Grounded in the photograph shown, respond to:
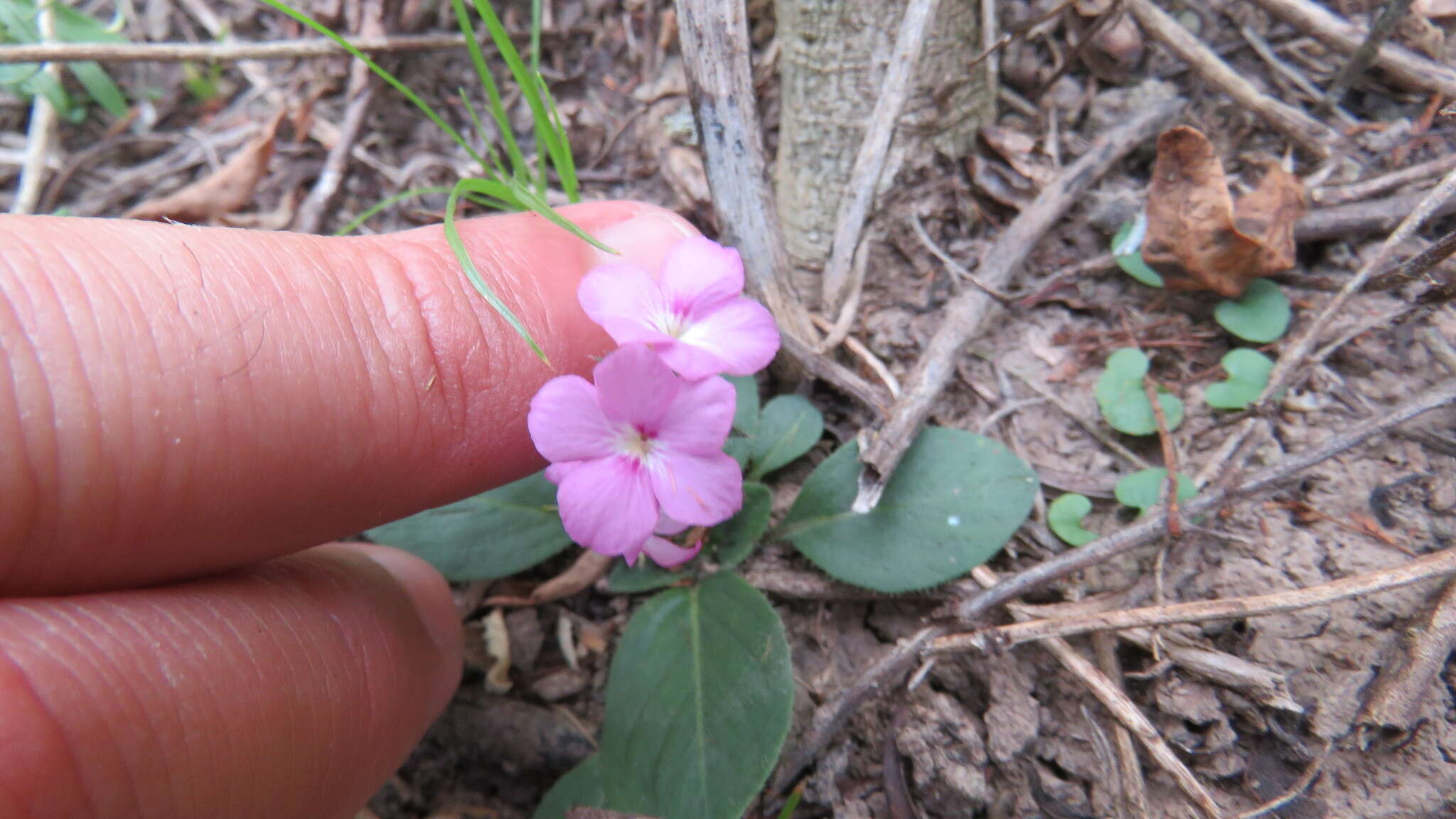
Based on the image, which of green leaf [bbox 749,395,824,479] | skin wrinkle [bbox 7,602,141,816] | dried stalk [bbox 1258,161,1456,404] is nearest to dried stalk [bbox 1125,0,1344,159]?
dried stalk [bbox 1258,161,1456,404]

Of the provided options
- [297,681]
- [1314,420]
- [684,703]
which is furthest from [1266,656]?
[297,681]

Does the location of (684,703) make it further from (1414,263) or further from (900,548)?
(1414,263)

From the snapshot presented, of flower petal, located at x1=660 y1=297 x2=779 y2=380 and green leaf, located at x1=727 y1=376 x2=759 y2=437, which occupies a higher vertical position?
flower petal, located at x1=660 y1=297 x2=779 y2=380

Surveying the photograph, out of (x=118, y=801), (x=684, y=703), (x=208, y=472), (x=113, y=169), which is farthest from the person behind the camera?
(x=113, y=169)

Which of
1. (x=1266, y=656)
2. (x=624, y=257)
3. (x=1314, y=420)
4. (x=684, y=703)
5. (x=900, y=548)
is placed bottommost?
(x=684, y=703)

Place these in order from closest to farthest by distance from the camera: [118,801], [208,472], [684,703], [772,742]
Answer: [118,801] → [208,472] → [772,742] → [684,703]

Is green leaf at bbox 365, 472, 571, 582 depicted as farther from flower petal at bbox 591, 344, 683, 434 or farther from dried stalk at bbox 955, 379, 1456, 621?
dried stalk at bbox 955, 379, 1456, 621
